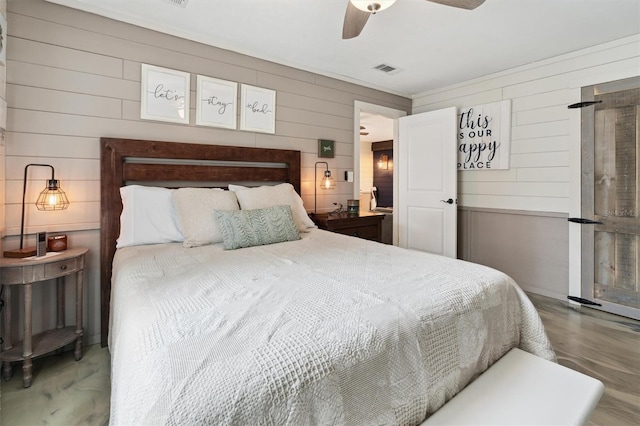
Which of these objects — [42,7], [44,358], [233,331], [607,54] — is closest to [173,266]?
[233,331]

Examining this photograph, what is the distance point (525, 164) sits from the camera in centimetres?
350

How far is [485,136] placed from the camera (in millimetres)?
3811

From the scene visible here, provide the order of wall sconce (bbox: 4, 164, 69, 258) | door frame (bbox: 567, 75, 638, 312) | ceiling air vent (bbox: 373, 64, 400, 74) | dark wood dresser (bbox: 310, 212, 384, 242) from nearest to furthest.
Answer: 1. wall sconce (bbox: 4, 164, 69, 258)
2. door frame (bbox: 567, 75, 638, 312)
3. dark wood dresser (bbox: 310, 212, 384, 242)
4. ceiling air vent (bbox: 373, 64, 400, 74)

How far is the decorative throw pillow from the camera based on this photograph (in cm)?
219

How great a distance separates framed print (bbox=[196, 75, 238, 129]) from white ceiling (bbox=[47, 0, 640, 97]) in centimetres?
36

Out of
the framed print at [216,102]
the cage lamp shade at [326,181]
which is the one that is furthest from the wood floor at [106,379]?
the cage lamp shade at [326,181]

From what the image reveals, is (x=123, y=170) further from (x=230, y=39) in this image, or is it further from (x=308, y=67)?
(x=308, y=67)

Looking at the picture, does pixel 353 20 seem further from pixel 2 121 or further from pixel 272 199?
pixel 2 121

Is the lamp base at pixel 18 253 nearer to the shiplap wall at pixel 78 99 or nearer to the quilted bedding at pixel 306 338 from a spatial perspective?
the shiplap wall at pixel 78 99

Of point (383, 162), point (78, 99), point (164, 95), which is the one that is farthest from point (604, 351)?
point (383, 162)

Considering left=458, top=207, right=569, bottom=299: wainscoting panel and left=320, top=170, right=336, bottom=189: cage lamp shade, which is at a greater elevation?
left=320, top=170, right=336, bottom=189: cage lamp shade

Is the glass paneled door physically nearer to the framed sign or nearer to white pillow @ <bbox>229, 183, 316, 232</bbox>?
the framed sign

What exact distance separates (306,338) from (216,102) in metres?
2.59

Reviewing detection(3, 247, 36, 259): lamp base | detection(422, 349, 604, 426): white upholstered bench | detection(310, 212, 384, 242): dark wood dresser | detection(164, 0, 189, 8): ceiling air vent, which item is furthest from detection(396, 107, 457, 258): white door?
detection(3, 247, 36, 259): lamp base
